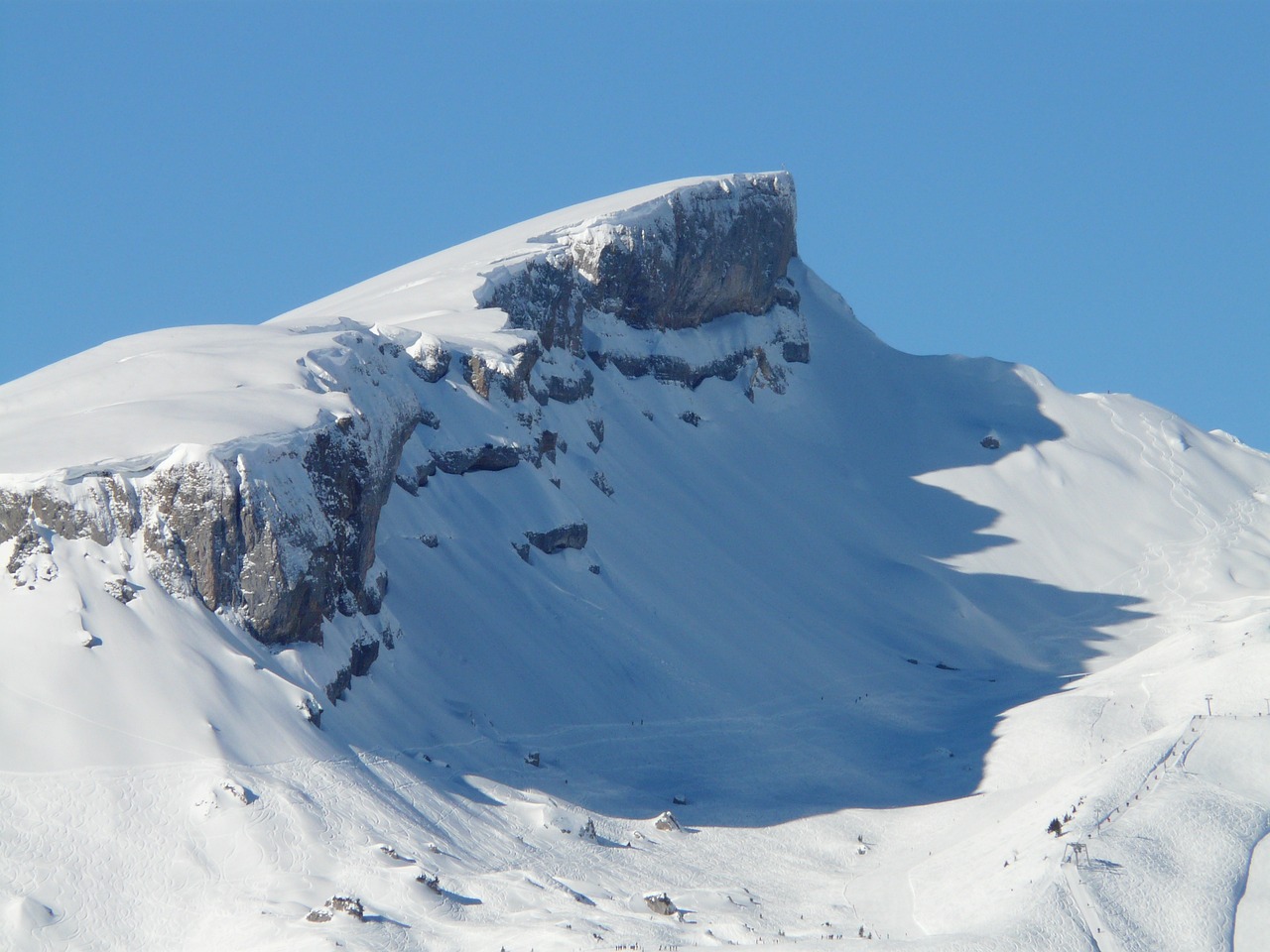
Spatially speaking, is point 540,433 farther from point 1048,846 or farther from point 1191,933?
point 1191,933

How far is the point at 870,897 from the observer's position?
32.0 m

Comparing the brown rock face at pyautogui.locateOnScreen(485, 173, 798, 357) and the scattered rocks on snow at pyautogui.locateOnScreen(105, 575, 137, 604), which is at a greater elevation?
the brown rock face at pyautogui.locateOnScreen(485, 173, 798, 357)

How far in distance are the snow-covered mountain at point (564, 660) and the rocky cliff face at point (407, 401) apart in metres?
0.13

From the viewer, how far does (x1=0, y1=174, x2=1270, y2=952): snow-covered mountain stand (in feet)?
95.0

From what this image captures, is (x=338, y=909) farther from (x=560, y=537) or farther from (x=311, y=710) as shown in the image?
(x=560, y=537)

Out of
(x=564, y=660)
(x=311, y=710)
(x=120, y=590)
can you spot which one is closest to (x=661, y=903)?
(x=311, y=710)

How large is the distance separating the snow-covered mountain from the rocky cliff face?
13 cm

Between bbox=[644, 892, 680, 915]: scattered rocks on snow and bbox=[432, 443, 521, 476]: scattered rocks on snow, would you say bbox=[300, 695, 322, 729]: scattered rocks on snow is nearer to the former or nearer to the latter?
bbox=[644, 892, 680, 915]: scattered rocks on snow

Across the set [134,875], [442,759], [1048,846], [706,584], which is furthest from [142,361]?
[1048,846]

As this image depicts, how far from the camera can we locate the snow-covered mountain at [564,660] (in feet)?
95.0

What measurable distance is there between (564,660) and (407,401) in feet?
30.4

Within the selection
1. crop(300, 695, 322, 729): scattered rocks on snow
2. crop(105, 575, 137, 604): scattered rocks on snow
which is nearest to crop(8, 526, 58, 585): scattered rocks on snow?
crop(105, 575, 137, 604): scattered rocks on snow

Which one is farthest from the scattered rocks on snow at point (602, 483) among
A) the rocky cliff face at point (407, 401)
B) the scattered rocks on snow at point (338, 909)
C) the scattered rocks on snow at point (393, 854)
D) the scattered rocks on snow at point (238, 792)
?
the scattered rocks on snow at point (338, 909)

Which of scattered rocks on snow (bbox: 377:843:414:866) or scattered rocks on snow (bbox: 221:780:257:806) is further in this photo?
scattered rocks on snow (bbox: 221:780:257:806)
